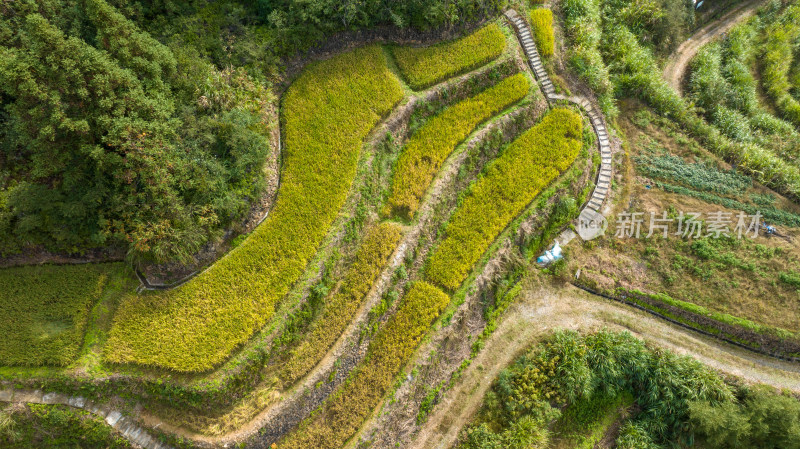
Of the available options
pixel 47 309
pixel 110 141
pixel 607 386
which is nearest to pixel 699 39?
pixel 607 386

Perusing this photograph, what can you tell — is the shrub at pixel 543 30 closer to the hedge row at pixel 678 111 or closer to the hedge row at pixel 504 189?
the hedge row at pixel 504 189

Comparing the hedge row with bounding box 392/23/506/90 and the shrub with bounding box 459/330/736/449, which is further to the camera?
the hedge row with bounding box 392/23/506/90

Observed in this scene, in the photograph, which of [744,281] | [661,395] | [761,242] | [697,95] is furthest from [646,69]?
[661,395]

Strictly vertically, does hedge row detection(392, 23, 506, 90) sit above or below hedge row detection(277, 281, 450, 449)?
above

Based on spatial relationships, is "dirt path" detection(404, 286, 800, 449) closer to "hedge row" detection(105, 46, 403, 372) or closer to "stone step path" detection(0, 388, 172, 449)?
"hedge row" detection(105, 46, 403, 372)

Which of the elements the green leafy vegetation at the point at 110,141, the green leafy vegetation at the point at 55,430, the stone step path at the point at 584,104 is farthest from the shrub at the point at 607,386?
the green leafy vegetation at the point at 110,141

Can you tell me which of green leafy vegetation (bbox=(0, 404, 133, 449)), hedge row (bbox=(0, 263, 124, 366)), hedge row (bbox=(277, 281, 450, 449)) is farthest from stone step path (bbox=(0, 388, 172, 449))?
hedge row (bbox=(277, 281, 450, 449))
